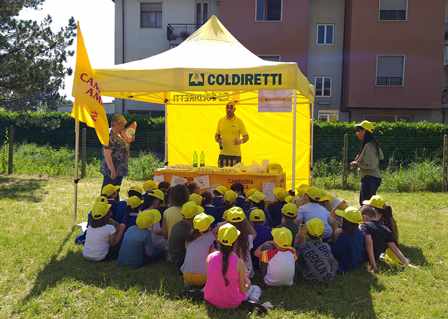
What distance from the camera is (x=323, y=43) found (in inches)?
959

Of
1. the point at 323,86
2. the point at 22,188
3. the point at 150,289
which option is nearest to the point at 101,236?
the point at 150,289

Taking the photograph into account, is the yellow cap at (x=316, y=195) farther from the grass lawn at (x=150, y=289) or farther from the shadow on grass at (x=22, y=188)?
the shadow on grass at (x=22, y=188)

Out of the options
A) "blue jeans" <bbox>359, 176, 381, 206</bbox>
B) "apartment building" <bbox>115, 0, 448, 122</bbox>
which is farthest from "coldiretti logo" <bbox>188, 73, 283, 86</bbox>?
"apartment building" <bbox>115, 0, 448, 122</bbox>

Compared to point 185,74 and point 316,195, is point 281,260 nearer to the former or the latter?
point 316,195

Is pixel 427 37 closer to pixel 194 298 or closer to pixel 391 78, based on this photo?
pixel 391 78

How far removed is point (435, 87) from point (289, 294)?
2135 cm

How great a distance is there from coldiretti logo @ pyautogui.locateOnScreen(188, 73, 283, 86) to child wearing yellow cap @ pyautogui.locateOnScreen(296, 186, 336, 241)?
1537 millimetres

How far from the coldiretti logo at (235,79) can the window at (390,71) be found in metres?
18.7

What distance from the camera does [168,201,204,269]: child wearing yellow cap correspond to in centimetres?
499

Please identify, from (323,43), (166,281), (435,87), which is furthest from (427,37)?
(166,281)

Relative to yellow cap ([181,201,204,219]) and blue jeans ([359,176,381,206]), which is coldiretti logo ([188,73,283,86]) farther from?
blue jeans ([359,176,381,206])

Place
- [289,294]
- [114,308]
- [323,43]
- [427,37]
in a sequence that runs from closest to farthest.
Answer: [114,308] → [289,294] → [427,37] → [323,43]

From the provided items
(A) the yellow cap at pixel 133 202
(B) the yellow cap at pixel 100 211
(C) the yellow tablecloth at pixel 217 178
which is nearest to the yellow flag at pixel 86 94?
(A) the yellow cap at pixel 133 202

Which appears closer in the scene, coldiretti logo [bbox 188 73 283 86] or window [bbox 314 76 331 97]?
coldiretti logo [bbox 188 73 283 86]
